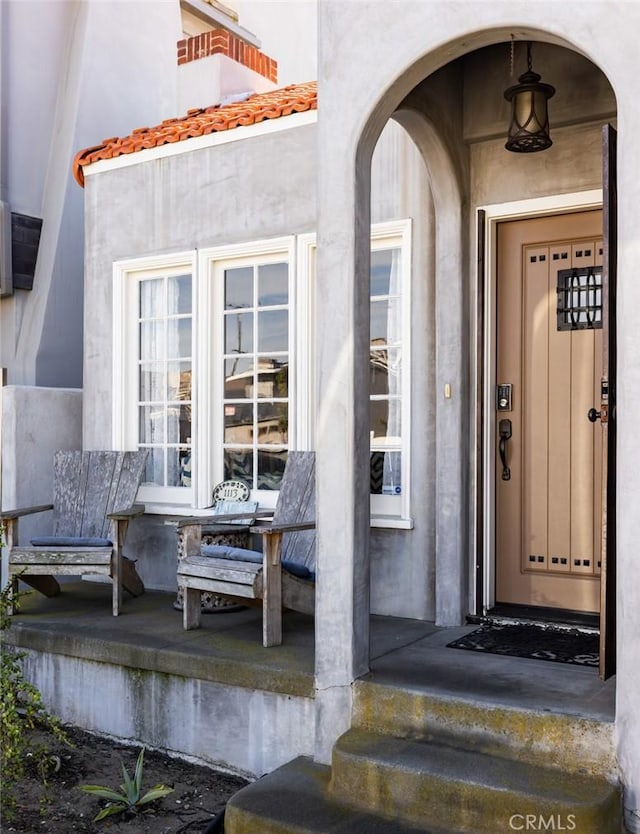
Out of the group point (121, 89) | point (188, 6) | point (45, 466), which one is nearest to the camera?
point (45, 466)

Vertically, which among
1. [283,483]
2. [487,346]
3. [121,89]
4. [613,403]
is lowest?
[283,483]

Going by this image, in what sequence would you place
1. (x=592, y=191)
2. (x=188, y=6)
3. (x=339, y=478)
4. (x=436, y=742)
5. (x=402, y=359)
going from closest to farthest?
(x=436, y=742) < (x=339, y=478) < (x=592, y=191) < (x=402, y=359) < (x=188, y=6)

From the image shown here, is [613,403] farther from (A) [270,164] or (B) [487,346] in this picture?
(A) [270,164]

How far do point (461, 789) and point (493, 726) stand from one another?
30cm

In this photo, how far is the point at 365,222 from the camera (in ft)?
11.8

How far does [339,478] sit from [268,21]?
8.01 m

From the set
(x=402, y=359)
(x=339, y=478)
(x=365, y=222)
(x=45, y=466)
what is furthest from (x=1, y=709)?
(x=45, y=466)

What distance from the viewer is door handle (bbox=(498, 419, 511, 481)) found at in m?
4.67

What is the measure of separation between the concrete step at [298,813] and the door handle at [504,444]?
6.35 ft

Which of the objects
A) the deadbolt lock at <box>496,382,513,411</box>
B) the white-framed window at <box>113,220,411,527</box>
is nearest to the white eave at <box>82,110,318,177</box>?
the white-framed window at <box>113,220,411,527</box>

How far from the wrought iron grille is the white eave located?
70.2 inches

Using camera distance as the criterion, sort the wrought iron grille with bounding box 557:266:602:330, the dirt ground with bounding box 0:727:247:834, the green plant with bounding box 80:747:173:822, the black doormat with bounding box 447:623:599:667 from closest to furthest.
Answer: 1. the dirt ground with bounding box 0:727:247:834
2. the green plant with bounding box 80:747:173:822
3. the black doormat with bounding box 447:623:599:667
4. the wrought iron grille with bounding box 557:266:602:330

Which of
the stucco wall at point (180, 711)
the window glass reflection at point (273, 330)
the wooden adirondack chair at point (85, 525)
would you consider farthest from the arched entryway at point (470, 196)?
the wooden adirondack chair at point (85, 525)

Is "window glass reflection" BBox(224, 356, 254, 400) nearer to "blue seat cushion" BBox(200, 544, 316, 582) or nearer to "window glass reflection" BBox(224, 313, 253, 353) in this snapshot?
"window glass reflection" BBox(224, 313, 253, 353)
